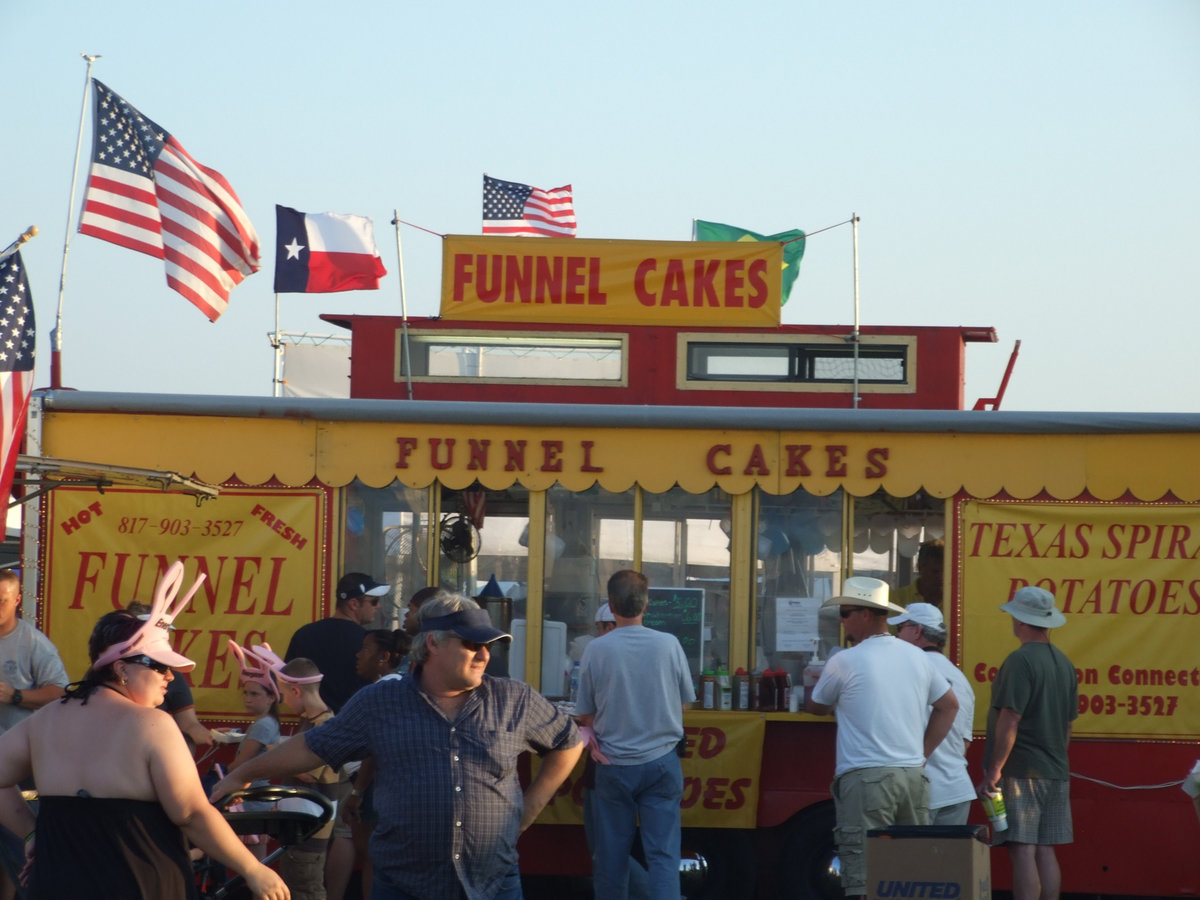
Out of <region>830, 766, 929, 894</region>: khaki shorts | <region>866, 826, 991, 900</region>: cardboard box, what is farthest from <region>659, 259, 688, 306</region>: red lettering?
<region>866, 826, 991, 900</region>: cardboard box

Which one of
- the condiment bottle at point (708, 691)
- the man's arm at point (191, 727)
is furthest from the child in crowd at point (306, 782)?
the condiment bottle at point (708, 691)

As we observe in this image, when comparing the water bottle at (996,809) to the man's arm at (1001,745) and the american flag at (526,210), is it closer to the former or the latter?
the man's arm at (1001,745)

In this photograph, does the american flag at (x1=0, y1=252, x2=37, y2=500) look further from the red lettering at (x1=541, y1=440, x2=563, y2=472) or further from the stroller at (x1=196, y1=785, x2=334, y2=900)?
the red lettering at (x1=541, y1=440, x2=563, y2=472)

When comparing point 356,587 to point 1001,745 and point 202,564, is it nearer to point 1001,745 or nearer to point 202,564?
point 202,564

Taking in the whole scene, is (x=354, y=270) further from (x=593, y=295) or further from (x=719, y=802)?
(x=719, y=802)

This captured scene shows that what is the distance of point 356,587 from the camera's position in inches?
290

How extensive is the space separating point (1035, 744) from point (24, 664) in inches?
194

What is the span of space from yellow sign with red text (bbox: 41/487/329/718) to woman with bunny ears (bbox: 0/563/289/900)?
382 centimetres

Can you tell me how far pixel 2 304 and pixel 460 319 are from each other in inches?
114

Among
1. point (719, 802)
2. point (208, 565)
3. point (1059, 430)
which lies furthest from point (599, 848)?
point (1059, 430)

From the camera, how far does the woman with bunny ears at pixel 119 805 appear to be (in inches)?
151

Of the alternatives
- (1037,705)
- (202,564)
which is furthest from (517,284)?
(1037,705)

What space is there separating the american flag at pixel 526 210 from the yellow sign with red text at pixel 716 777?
26.7 ft

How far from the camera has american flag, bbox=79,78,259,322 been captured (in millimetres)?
8930
